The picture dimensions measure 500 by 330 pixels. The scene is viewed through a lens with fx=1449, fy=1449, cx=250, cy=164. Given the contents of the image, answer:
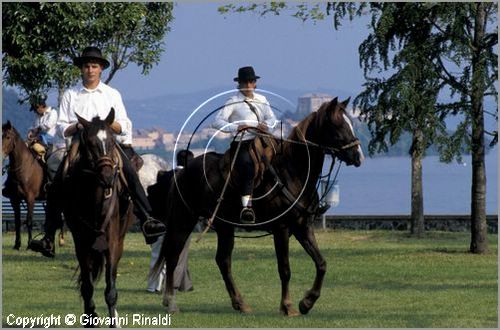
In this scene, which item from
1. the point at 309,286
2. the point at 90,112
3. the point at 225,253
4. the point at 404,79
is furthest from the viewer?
the point at 404,79

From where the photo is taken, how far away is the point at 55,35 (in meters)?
31.3

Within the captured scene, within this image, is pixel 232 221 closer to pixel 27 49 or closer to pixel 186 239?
pixel 186 239

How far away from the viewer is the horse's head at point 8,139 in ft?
103

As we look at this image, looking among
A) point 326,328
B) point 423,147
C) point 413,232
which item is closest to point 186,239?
point 326,328

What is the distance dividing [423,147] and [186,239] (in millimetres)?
12192

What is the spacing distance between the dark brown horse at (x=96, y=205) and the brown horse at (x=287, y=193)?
234 centimetres

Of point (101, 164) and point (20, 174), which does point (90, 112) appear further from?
point (20, 174)

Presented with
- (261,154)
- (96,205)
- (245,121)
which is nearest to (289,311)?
(261,154)

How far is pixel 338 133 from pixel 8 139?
47.0 feet

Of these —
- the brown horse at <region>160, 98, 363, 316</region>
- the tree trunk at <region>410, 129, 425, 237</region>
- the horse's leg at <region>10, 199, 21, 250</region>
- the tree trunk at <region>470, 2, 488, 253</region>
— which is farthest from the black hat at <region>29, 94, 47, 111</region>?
the brown horse at <region>160, 98, 363, 316</region>

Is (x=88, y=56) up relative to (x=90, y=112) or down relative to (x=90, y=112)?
up

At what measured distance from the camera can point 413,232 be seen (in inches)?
1554

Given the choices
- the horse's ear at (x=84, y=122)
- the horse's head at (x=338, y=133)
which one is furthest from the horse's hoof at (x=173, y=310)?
the horse's ear at (x=84, y=122)

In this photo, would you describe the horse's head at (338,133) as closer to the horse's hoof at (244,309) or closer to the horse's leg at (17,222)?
the horse's hoof at (244,309)
